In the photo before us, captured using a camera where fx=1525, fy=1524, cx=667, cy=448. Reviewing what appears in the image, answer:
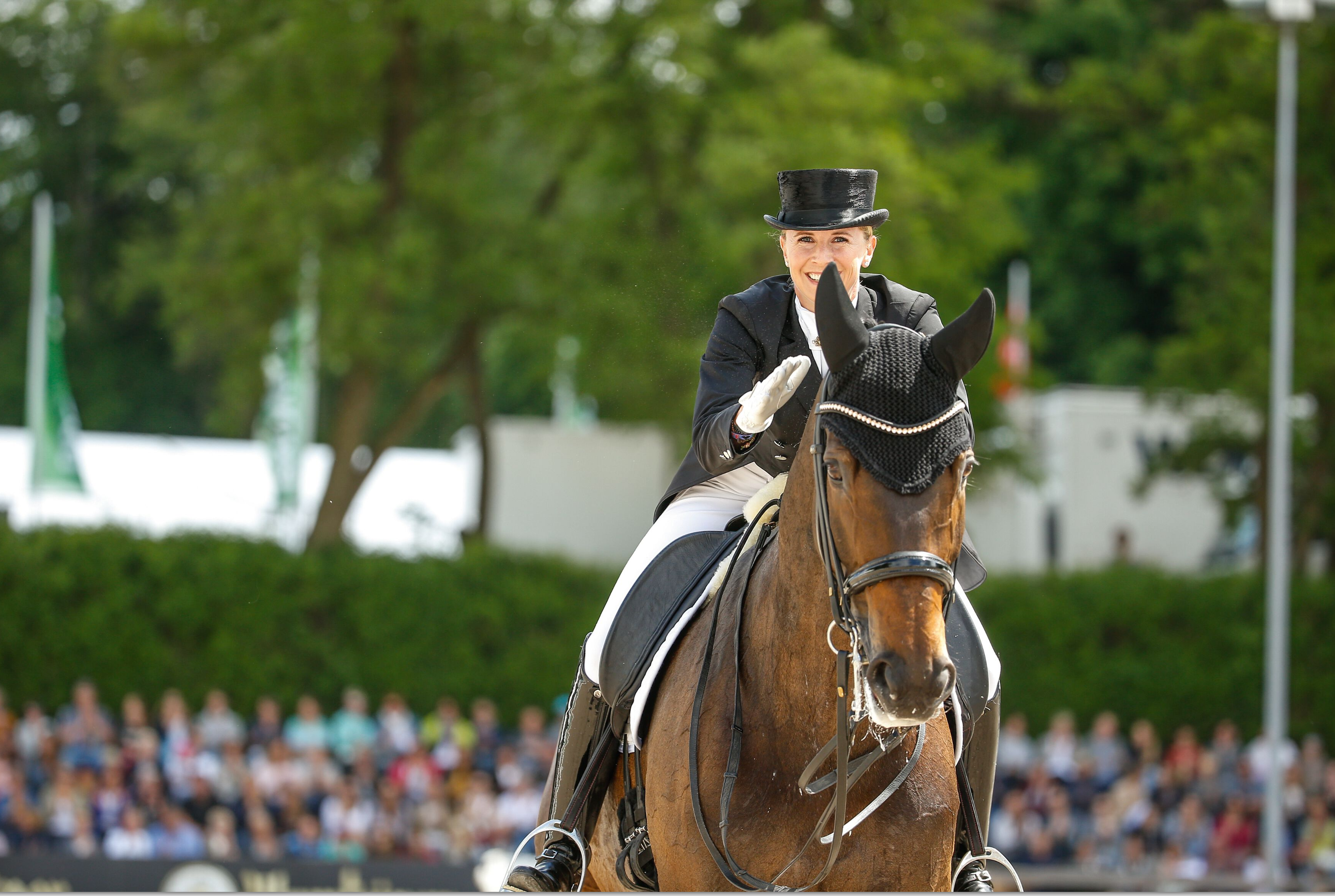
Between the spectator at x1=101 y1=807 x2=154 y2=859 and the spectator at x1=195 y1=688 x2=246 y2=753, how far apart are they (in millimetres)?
1803

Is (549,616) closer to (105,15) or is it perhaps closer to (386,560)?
(386,560)

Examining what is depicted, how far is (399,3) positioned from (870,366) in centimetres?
1828

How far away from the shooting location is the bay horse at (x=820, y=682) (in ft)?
10.8

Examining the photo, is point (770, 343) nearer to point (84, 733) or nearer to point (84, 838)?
point (84, 838)

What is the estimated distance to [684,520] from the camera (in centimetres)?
495

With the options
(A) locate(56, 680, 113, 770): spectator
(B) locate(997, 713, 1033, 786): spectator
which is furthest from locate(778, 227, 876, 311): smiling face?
(A) locate(56, 680, 113, 770): spectator

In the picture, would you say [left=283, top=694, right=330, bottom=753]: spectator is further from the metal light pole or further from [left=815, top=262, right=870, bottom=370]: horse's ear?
[left=815, top=262, right=870, bottom=370]: horse's ear

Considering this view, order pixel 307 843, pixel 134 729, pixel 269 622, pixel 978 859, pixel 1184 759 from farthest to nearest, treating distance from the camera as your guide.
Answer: pixel 269 622
pixel 1184 759
pixel 134 729
pixel 307 843
pixel 978 859

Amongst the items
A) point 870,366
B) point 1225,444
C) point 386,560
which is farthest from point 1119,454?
point 870,366

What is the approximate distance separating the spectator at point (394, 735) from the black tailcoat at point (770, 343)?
12.9 meters

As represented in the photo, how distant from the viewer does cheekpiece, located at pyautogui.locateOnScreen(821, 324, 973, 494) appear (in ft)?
10.9

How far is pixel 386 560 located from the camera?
20.5 m

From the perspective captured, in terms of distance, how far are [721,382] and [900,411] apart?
3.35ft

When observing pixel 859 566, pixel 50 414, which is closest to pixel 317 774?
pixel 50 414
